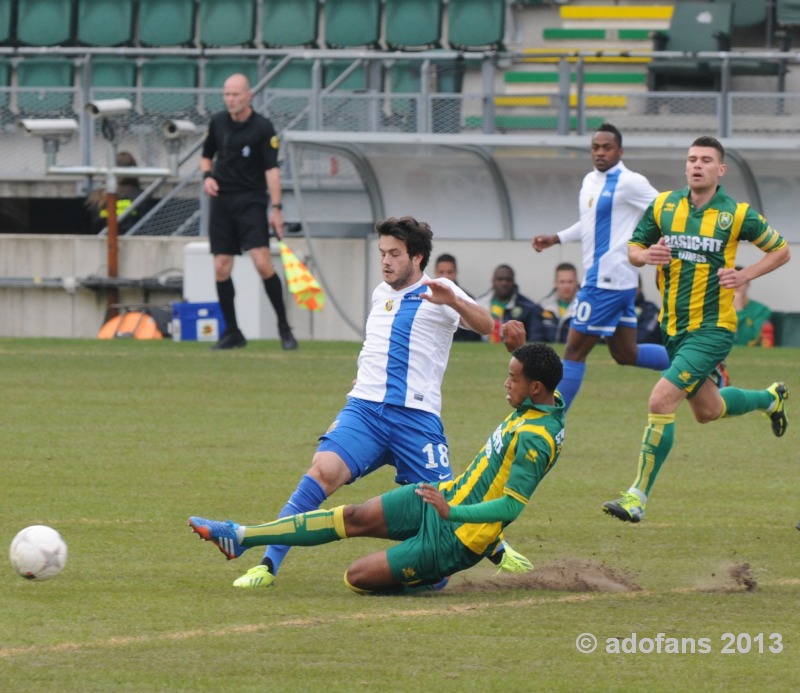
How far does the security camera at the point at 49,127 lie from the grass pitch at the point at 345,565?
673cm

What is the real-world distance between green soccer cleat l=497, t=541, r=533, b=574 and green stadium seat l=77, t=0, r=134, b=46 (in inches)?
722

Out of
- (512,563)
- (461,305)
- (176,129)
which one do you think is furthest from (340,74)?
(512,563)

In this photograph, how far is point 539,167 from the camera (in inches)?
738

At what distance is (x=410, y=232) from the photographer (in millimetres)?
6820

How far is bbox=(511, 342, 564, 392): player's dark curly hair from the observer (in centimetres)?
630

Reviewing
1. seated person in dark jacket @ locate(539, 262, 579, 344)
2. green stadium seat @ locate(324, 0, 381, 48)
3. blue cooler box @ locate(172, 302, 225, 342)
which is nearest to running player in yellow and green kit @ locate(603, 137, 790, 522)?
seated person in dark jacket @ locate(539, 262, 579, 344)

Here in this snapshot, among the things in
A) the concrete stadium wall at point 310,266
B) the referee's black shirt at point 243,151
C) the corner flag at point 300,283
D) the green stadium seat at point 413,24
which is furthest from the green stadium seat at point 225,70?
the referee's black shirt at point 243,151

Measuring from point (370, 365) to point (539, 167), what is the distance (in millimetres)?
12048

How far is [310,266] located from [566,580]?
12.3 meters

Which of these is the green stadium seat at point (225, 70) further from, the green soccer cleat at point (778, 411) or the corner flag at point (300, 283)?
the green soccer cleat at point (778, 411)

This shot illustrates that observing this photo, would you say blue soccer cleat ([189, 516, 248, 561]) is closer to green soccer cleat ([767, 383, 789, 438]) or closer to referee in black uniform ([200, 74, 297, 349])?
green soccer cleat ([767, 383, 789, 438])

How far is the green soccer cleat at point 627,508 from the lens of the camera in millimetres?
7695

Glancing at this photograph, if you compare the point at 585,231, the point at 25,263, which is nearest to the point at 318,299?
the point at 25,263

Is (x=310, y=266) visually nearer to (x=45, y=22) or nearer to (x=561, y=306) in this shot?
(x=561, y=306)
